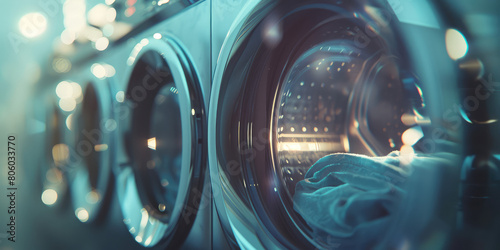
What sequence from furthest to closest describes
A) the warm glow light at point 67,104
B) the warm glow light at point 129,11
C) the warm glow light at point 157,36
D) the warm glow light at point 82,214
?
the warm glow light at point 67,104
the warm glow light at point 82,214
the warm glow light at point 129,11
the warm glow light at point 157,36

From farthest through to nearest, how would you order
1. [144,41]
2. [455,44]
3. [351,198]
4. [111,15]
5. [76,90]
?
1. [76,90]
2. [111,15]
3. [144,41]
4. [351,198]
5. [455,44]

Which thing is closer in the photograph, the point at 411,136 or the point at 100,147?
the point at 411,136

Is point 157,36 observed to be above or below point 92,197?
above

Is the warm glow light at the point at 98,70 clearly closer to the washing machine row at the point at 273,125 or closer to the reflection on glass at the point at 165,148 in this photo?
the washing machine row at the point at 273,125

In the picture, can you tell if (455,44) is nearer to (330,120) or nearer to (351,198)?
(351,198)

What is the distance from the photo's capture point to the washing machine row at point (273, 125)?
14.0 inches

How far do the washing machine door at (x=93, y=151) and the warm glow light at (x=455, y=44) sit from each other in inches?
31.7

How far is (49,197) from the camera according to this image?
116 cm

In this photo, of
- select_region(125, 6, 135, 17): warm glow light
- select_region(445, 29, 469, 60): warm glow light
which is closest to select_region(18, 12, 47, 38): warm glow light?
select_region(125, 6, 135, 17): warm glow light

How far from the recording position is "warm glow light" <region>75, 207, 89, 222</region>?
1.03 metres

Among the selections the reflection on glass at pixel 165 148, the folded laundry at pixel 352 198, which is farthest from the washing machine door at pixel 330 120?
the reflection on glass at pixel 165 148

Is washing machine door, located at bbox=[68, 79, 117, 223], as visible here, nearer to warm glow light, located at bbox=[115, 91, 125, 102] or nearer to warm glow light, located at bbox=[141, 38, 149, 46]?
warm glow light, located at bbox=[115, 91, 125, 102]

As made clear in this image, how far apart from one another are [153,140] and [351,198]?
1.76 ft

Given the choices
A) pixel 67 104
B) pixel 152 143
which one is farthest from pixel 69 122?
pixel 152 143
